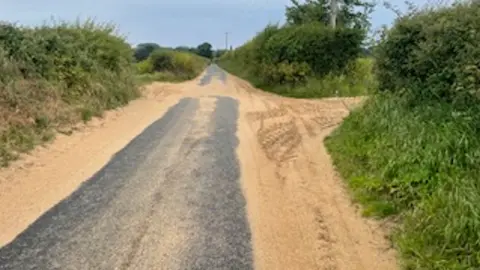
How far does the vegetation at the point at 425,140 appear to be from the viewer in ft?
15.3

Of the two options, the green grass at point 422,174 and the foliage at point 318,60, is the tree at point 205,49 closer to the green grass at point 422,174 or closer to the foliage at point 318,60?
the foliage at point 318,60

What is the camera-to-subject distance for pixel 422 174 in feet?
19.7

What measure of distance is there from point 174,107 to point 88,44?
10.2ft

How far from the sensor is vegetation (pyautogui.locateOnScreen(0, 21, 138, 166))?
940 centimetres

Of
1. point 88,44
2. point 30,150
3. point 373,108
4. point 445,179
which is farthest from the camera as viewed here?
point 88,44

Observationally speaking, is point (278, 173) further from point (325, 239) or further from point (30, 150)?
point (30, 150)

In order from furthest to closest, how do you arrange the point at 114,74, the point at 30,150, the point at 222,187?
the point at 114,74 < the point at 30,150 < the point at 222,187

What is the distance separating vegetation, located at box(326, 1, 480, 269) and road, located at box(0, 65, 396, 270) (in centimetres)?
37

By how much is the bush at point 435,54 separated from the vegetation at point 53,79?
6.36 meters

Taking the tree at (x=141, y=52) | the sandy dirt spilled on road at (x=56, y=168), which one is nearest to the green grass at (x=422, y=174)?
the sandy dirt spilled on road at (x=56, y=168)

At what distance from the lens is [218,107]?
52.0 ft

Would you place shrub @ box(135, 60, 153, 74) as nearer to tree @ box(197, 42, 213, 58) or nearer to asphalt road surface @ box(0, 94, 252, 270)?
asphalt road surface @ box(0, 94, 252, 270)

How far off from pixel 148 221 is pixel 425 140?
12.1 ft

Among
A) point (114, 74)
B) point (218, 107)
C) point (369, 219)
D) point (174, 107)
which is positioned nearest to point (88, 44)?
point (114, 74)
